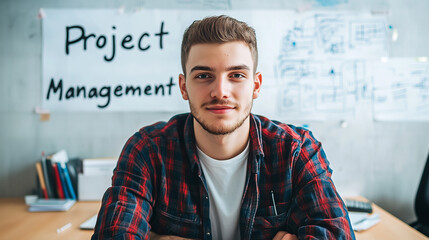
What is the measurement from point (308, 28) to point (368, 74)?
389 mm

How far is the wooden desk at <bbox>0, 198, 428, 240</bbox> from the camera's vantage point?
121cm

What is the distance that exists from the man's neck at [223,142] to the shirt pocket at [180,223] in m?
0.22

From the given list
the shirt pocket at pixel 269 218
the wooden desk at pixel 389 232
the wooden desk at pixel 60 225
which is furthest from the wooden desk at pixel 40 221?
the wooden desk at pixel 389 232

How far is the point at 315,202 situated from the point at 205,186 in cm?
35

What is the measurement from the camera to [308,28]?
1.65 m

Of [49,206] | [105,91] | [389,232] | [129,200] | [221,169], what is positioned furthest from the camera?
[105,91]

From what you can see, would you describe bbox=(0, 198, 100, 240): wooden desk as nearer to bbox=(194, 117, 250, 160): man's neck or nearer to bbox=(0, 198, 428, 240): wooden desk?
bbox=(0, 198, 428, 240): wooden desk

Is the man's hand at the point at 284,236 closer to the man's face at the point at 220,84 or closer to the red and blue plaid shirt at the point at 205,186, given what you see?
the red and blue plaid shirt at the point at 205,186

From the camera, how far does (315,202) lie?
99 centimetres

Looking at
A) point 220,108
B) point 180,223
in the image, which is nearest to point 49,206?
point 180,223

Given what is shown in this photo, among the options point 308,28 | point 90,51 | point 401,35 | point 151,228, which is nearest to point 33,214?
point 151,228

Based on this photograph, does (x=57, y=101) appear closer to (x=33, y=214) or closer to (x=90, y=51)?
(x=90, y=51)

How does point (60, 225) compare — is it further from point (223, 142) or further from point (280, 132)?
point (280, 132)

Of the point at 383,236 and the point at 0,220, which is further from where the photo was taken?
the point at 0,220
